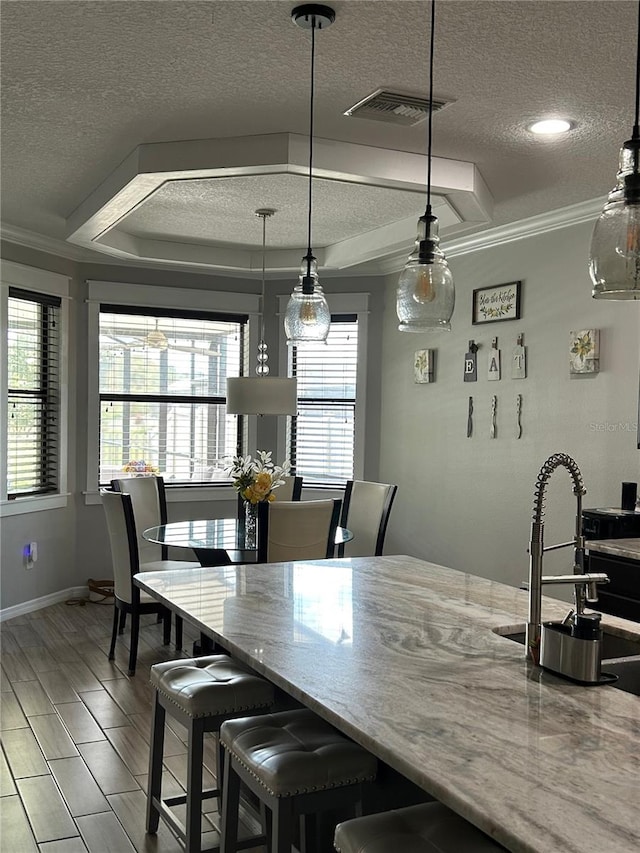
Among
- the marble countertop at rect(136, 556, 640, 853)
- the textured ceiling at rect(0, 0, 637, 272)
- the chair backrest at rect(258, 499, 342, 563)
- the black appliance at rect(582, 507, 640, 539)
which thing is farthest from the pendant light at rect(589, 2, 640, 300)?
the chair backrest at rect(258, 499, 342, 563)

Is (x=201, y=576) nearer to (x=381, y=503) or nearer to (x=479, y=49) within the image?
(x=479, y=49)

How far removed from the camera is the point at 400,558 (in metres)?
3.34

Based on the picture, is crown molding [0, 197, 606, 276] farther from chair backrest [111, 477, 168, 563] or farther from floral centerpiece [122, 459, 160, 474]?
chair backrest [111, 477, 168, 563]

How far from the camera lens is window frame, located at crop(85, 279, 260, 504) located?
20.9 feet

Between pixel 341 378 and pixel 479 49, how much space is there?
4.17 metres

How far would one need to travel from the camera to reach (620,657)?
2.21 metres

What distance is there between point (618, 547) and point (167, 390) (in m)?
4.11

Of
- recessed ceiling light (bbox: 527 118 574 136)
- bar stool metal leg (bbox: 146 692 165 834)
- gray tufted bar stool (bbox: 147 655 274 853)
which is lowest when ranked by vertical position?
bar stool metal leg (bbox: 146 692 165 834)

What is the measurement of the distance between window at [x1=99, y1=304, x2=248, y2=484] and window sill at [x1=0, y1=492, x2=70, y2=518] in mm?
385

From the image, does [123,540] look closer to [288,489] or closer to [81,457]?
[288,489]

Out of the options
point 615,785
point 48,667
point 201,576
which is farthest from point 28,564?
point 615,785

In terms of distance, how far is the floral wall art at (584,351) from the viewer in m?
4.62

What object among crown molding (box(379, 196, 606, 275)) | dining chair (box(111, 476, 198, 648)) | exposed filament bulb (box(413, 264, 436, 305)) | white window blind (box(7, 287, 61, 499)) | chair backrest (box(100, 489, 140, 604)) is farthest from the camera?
white window blind (box(7, 287, 61, 499))

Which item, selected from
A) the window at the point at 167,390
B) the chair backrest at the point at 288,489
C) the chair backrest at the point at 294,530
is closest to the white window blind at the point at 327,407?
the window at the point at 167,390
